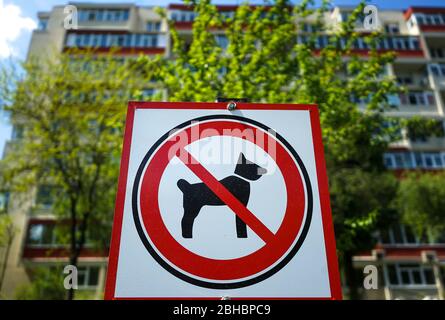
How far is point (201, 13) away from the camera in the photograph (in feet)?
34.0

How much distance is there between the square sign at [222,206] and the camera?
5.58 feet

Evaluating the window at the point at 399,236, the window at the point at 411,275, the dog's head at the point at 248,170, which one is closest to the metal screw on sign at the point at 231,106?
the dog's head at the point at 248,170

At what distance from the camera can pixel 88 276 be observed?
27234mm

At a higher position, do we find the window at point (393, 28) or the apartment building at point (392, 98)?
the window at point (393, 28)

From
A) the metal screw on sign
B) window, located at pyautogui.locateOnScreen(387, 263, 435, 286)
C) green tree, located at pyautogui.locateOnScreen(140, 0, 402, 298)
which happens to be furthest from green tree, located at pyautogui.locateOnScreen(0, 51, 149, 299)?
window, located at pyautogui.locateOnScreen(387, 263, 435, 286)

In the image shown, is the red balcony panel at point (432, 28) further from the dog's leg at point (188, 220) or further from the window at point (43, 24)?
the dog's leg at point (188, 220)

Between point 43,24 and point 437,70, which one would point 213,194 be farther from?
point 437,70

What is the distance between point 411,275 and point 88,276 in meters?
24.6

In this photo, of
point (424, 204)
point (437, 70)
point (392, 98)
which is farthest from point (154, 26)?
point (424, 204)

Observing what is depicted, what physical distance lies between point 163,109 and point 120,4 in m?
38.5

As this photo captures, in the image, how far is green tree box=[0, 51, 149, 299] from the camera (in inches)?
592

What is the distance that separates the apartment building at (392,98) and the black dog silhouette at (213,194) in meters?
24.7

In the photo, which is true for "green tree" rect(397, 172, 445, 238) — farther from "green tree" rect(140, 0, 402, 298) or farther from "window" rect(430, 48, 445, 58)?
"window" rect(430, 48, 445, 58)
